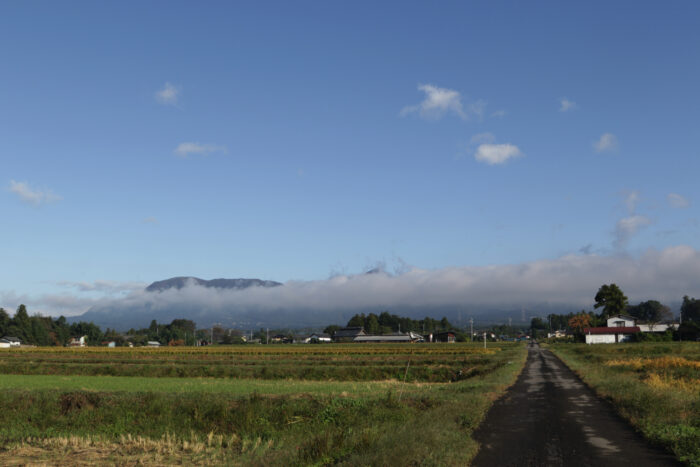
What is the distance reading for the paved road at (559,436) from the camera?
46.8 ft

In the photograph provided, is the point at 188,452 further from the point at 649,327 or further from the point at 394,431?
the point at 649,327

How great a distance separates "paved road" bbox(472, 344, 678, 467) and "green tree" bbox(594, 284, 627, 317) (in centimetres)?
15187

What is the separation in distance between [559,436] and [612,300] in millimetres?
164541

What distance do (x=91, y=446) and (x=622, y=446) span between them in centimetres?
1782

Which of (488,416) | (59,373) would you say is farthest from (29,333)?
(488,416)

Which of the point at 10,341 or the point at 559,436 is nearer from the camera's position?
the point at 559,436

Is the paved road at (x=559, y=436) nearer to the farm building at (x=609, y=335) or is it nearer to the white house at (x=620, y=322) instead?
the farm building at (x=609, y=335)

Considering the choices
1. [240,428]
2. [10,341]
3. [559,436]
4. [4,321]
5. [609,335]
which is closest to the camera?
[559,436]

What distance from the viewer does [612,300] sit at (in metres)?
164

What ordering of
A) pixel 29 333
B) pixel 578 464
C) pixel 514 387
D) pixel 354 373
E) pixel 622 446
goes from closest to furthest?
pixel 578 464, pixel 622 446, pixel 514 387, pixel 354 373, pixel 29 333

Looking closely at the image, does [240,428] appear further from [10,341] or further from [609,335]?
[10,341]

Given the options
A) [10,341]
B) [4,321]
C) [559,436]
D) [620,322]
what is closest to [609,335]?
[620,322]

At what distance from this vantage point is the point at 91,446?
19.5 metres

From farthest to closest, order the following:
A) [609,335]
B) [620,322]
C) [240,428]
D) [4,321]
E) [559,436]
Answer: [4,321] < [620,322] < [609,335] < [240,428] < [559,436]
